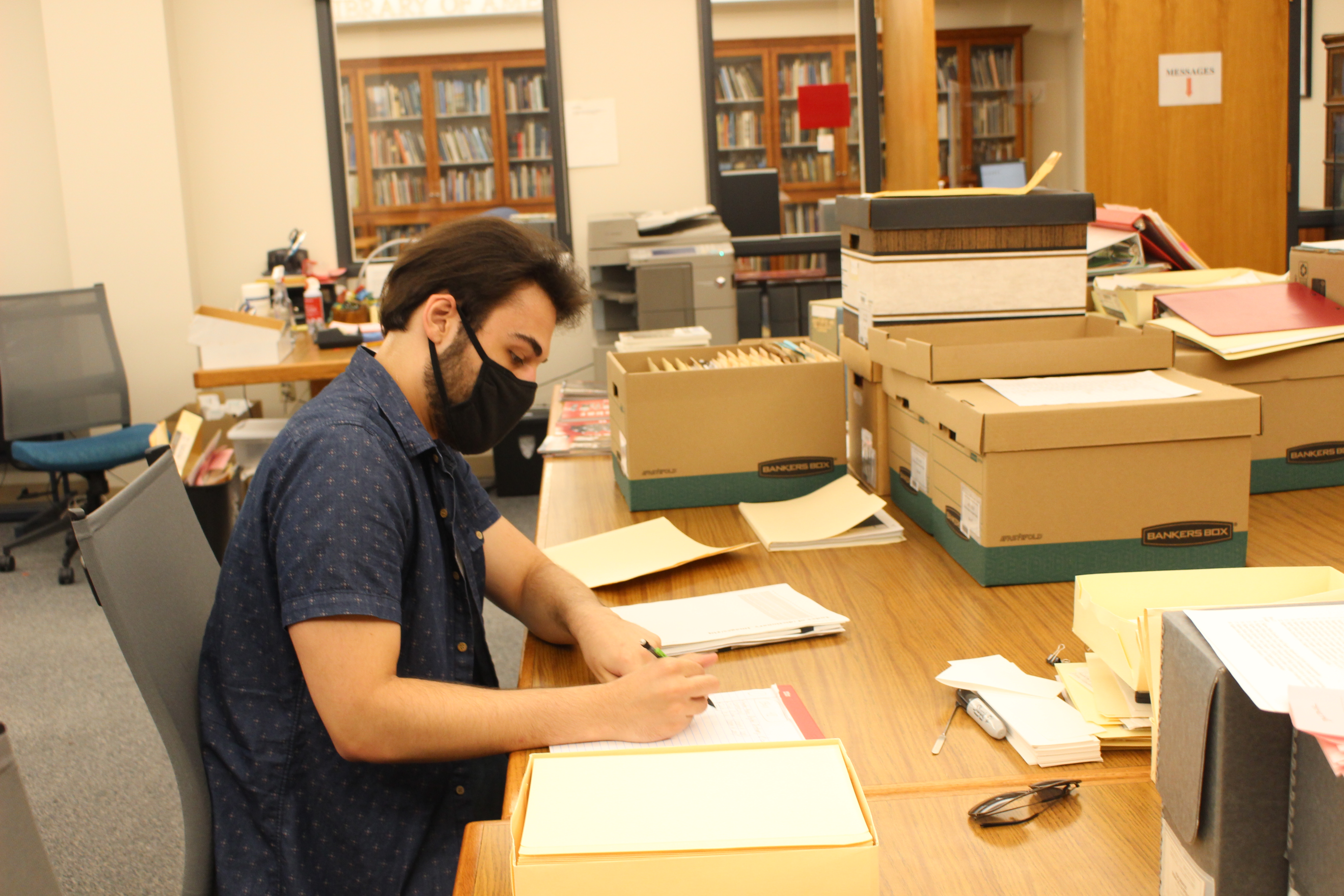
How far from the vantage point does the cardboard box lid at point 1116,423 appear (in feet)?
4.61

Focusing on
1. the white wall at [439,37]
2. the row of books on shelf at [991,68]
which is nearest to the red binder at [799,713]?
the white wall at [439,37]

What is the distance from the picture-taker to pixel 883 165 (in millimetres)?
4891

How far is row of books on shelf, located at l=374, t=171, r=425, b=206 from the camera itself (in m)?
5.00

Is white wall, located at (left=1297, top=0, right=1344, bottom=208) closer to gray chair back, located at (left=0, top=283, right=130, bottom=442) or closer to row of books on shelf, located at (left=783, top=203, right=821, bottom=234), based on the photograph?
row of books on shelf, located at (left=783, top=203, right=821, bottom=234)

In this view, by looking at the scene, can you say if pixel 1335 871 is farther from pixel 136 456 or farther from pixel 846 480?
pixel 136 456

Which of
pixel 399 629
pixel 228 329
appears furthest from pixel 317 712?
pixel 228 329

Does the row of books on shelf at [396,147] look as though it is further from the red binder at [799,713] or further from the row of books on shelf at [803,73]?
the red binder at [799,713]

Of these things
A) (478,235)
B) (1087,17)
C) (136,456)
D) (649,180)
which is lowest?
(136,456)

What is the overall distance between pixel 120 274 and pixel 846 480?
12.5ft

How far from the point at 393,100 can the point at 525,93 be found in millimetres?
631

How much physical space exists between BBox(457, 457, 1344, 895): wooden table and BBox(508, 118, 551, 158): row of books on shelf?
11.5ft

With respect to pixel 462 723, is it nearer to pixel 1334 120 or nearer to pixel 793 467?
pixel 793 467

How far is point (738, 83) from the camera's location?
5090mm

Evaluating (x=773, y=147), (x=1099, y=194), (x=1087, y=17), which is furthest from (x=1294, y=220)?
(x=773, y=147)
